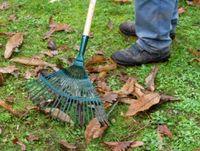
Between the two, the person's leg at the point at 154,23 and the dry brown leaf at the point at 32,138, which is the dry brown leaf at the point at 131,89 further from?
the dry brown leaf at the point at 32,138

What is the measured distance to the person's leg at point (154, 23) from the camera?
356 cm

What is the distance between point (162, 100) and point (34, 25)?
1664mm

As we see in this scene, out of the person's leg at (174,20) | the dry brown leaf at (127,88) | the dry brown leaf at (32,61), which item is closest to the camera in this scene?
the dry brown leaf at (127,88)

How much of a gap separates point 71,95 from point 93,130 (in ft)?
0.95

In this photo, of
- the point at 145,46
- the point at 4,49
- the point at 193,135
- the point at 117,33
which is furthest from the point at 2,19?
the point at 193,135

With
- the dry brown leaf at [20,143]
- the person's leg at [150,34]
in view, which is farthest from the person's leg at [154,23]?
the dry brown leaf at [20,143]

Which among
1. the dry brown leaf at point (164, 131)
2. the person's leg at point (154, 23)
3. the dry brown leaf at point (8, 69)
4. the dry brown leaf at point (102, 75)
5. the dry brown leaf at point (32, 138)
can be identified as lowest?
the dry brown leaf at point (164, 131)

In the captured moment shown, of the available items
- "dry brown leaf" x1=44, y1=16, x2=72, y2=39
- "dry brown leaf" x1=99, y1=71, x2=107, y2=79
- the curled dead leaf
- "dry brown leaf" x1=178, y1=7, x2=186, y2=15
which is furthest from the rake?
"dry brown leaf" x1=178, y1=7, x2=186, y2=15

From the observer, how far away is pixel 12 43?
3994mm

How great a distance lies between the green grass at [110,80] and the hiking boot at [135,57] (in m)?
0.05

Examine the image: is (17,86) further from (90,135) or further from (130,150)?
(130,150)

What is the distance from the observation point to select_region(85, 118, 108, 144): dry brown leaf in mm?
3002

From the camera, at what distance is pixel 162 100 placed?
3.32 metres

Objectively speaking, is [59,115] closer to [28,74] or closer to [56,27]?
[28,74]
